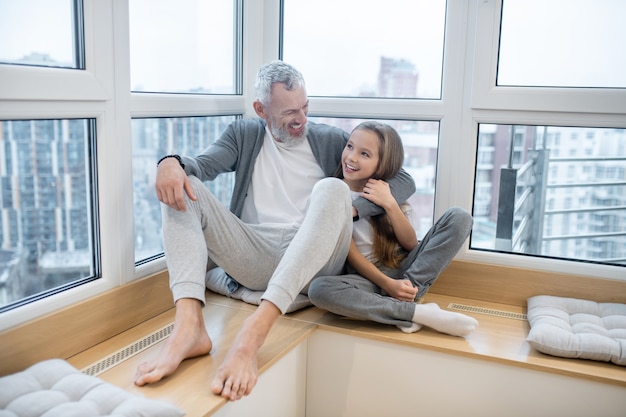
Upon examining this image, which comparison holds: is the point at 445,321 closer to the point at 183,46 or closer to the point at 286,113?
the point at 286,113

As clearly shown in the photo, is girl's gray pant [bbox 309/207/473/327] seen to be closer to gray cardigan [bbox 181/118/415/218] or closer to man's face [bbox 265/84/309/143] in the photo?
gray cardigan [bbox 181/118/415/218]

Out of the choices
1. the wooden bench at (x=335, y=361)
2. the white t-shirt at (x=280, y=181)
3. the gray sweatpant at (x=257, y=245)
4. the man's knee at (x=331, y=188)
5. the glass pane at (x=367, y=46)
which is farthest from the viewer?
the glass pane at (x=367, y=46)

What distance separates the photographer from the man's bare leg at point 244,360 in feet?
4.87

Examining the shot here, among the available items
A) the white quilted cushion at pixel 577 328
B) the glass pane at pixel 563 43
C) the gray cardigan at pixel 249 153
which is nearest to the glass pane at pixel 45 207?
the gray cardigan at pixel 249 153

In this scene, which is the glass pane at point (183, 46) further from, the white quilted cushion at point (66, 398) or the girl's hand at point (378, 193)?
the white quilted cushion at point (66, 398)

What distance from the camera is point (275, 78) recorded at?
2148 mm

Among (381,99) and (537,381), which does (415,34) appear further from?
(537,381)

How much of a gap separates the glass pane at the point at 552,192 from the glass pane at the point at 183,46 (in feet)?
3.51

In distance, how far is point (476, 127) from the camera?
2.28 metres

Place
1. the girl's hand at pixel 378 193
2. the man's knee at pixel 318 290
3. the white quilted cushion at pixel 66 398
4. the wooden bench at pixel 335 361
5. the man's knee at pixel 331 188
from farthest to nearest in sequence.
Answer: the girl's hand at pixel 378 193, the man's knee at pixel 318 290, the man's knee at pixel 331 188, the wooden bench at pixel 335 361, the white quilted cushion at pixel 66 398

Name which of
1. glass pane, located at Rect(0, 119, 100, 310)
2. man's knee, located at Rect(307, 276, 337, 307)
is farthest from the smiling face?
glass pane, located at Rect(0, 119, 100, 310)

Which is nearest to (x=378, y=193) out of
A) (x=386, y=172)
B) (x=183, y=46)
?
(x=386, y=172)

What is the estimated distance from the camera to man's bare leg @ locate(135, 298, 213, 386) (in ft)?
5.00

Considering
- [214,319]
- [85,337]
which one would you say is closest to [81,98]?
[85,337]
